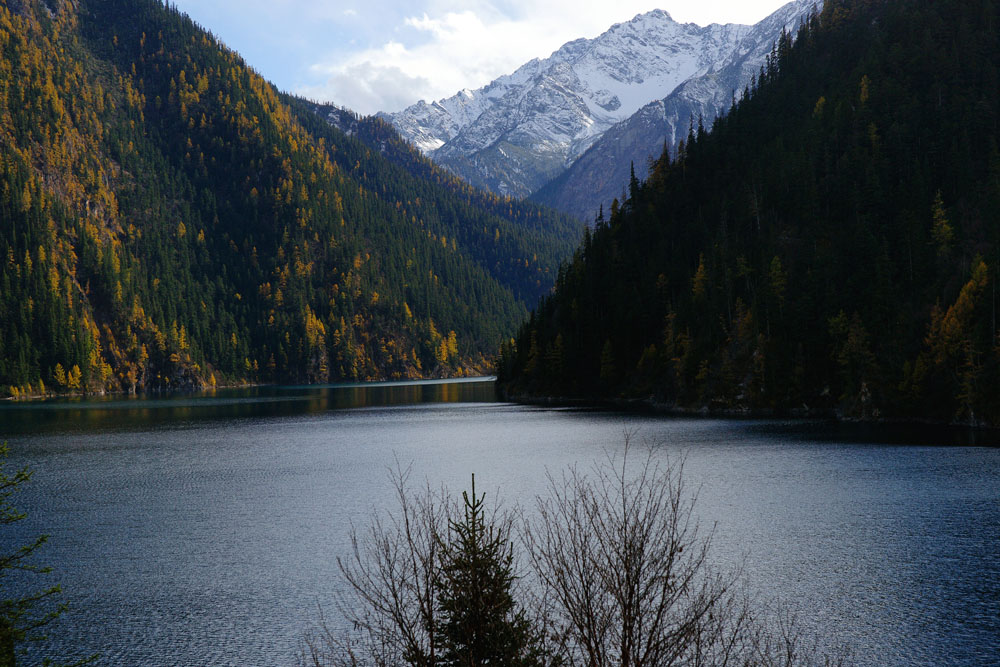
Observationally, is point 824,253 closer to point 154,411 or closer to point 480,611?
point 480,611

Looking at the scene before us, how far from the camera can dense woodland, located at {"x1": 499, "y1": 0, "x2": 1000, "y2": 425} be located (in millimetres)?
109375

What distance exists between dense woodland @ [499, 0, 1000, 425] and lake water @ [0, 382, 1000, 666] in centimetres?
1634

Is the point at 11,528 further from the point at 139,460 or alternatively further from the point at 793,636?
the point at 793,636

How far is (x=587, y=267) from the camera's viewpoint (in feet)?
620

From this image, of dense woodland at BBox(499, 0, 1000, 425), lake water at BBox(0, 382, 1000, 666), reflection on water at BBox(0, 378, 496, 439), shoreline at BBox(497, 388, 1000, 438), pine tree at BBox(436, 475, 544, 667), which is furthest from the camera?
reflection on water at BBox(0, 378, 496, 439)

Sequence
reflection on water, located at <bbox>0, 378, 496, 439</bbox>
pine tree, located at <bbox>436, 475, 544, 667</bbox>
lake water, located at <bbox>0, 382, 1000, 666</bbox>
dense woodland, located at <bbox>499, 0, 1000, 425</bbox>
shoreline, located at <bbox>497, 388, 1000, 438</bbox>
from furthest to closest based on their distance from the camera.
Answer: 1. reflection on water, located at <bbox>0, 378, 496, 439</bbox>
2. dense woodland, located at <bbox>499, 0, 1000, 425</bbox>
3. shoreline, located at <bbox>497, 388, 1000, 438</bbox>
4. lake water, located at <bbox>0, 382, 1000, 666</bbox>
5. pine tree, located at <bbox>436, 475, 544, 667</bbox>

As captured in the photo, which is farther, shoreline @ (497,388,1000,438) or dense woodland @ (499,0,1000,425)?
dense woodland @ (499,0,1000,425)

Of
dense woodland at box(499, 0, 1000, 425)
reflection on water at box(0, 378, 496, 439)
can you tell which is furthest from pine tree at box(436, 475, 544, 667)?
reflection on water at box(0, 378, 496, 439)

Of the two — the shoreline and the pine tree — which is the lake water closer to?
the shoreline

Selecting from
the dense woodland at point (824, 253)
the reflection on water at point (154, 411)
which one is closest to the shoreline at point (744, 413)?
the dense woodland at point (824, 253)

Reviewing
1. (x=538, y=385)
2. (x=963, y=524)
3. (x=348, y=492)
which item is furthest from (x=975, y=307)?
(x=538, y=385)

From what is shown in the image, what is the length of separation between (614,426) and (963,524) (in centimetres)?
6192

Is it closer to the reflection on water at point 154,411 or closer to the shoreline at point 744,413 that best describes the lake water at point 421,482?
the shoreline at point 744,413

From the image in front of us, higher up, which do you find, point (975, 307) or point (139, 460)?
point (975, 307)
